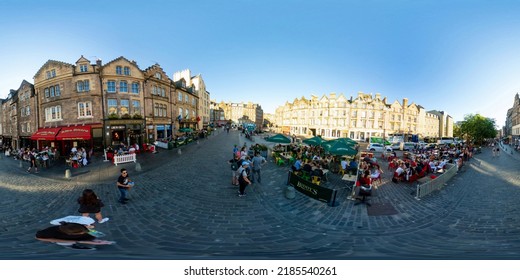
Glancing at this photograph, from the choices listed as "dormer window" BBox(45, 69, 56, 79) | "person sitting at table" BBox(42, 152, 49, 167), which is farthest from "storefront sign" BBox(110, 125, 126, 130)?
"dormer window" BBox(45, 69, 56, 79)

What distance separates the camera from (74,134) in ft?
62.4

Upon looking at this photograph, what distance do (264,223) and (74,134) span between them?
2315 centimetres

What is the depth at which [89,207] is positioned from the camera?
5500mm

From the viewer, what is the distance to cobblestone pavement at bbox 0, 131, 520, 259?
426cm

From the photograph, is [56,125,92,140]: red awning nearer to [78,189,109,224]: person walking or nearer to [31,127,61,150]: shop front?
[31,127,61,150]: shop front

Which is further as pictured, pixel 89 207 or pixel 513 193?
pixel 513 193

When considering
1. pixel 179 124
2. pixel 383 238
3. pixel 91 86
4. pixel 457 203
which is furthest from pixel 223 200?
pixel 179 124

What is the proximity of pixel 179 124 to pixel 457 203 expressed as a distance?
1314 inches

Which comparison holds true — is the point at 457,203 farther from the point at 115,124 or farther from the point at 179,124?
the point at 179,124

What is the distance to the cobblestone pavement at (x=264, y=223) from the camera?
426 centimetres

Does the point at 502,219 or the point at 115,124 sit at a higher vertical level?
the point at 115,124

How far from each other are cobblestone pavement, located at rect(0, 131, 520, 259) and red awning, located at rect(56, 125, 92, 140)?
10.3 meters

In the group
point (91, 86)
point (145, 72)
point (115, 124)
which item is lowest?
point (115, 124)

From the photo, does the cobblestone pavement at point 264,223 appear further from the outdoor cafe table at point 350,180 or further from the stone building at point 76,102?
the stone building at point 76,102
